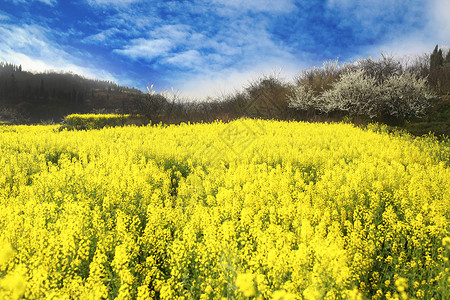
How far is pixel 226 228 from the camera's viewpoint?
9.57 feet

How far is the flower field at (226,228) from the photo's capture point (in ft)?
8.02

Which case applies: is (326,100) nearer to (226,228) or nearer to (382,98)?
(382,98)

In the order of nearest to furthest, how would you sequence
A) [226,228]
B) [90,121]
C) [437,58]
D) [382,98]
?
[226,228] → [382,98] → [90,121] → [437,58]

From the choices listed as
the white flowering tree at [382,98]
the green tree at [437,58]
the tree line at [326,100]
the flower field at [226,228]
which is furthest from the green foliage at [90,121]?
the green tree at [437,58]

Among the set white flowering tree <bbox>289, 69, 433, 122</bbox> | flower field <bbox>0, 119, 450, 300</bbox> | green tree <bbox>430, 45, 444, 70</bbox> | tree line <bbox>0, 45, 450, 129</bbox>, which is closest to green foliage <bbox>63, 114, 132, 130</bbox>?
tree line <bbox>0, 45, 450, 129</bbox>

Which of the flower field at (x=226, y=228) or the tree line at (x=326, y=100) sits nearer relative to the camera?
the flower field at (x=226, y=228)

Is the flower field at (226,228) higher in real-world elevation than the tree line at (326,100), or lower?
lower

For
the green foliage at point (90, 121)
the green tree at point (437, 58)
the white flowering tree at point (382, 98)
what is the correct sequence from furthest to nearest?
1. the green tree at point (437, 58)
2. the green foliage at point (90, 121)
3. the white flowering tree at point (382, 98)

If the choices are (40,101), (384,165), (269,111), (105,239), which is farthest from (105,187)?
(40,101)

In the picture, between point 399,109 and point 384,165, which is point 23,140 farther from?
point 399,109

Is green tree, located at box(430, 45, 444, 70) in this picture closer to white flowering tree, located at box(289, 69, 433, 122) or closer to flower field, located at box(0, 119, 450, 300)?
white flowering tree, located at box(289, 69, 433, 122)

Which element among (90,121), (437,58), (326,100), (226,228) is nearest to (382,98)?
(326,100)

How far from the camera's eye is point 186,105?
20.4 m

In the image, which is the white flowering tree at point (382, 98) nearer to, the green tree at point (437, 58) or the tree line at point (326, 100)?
the tree line at point (326, 100)
